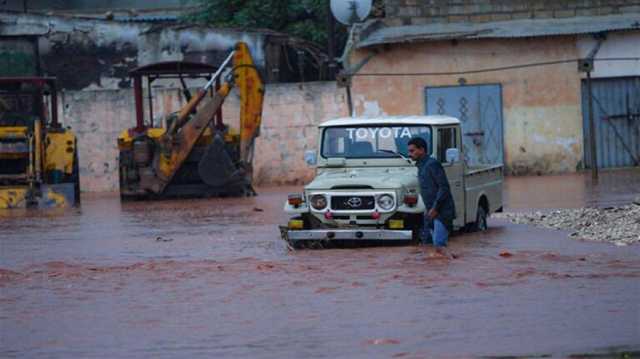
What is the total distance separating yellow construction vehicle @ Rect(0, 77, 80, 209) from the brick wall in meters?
10.1

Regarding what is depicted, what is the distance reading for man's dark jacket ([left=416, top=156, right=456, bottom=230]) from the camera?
15.8m

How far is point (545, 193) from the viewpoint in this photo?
1069 inches

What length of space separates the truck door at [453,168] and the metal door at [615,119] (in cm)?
1692

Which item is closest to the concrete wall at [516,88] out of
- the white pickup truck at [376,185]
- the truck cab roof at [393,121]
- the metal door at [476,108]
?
the metal door at [476,108]

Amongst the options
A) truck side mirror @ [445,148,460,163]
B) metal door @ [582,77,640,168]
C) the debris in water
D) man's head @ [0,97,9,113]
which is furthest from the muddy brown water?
metal door @ [582,77,640,168]

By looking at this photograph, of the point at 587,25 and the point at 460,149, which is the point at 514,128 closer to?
the point at 587,25

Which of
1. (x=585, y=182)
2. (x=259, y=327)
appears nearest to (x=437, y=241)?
(x=259, y=327)

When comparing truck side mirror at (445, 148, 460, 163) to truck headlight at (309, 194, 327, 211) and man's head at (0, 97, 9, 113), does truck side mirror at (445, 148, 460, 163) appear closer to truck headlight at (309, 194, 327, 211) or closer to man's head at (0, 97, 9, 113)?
truck headlight at (309, 194, 327, 211)

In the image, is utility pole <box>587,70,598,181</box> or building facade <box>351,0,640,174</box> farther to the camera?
building facade <box>351,0,640,174</box>

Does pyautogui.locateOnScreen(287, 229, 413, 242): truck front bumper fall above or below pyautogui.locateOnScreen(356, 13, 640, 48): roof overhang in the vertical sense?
below

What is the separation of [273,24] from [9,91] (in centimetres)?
1402

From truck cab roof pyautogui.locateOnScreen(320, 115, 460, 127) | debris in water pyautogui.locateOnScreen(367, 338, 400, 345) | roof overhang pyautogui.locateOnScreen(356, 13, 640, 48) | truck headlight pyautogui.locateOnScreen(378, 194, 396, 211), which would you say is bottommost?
debris in water pyautogui.locateOnScreen(367, 338, 400, 345)

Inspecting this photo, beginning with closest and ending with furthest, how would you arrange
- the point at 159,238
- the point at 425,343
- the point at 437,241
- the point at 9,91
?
1. the point at 425,343
2. the point at 437,241
3. the point at 159,238
4. the point at 9,91

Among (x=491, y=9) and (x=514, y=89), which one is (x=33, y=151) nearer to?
(x=514, y=89)
